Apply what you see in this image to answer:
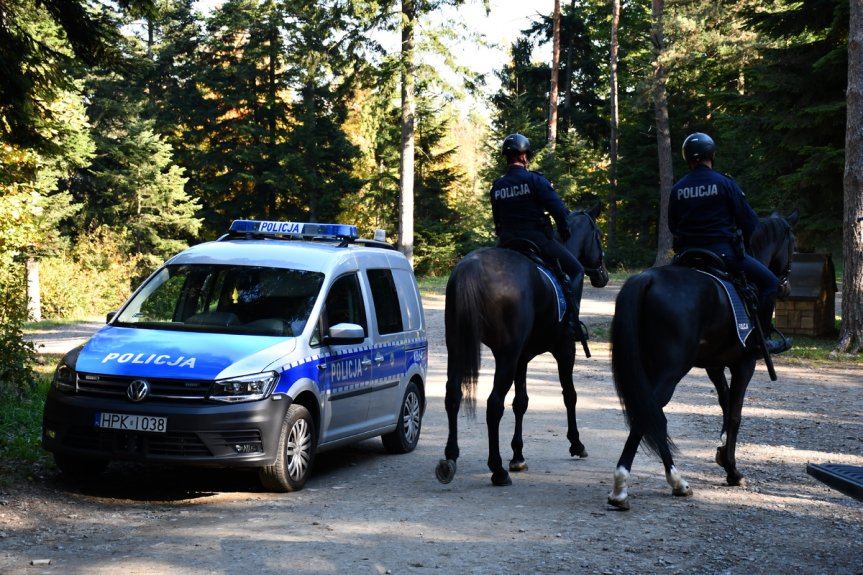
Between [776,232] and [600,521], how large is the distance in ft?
13.6

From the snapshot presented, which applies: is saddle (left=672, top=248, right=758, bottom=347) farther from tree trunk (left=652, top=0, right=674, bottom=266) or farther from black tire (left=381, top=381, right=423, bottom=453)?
tree trunk (left=652, top=0, right=674, bottom=266)

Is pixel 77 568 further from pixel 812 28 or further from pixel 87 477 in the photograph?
pixel 812 28

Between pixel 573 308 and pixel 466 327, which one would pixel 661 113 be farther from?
pixel 466 327

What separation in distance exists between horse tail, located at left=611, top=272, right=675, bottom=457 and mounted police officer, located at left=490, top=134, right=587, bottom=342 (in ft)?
5.11

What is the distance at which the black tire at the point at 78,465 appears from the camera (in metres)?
8.35

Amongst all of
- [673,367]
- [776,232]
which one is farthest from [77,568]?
[776,232]

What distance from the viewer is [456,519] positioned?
7461 mm

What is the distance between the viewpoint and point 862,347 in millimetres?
19344

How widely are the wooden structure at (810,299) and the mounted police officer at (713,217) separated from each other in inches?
543

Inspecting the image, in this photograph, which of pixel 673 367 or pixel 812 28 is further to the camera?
pixel 812 28

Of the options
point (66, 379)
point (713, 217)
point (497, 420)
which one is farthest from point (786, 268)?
point (66, 379)

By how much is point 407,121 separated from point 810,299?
51.8ft

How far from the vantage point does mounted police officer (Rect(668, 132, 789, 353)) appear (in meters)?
8.86

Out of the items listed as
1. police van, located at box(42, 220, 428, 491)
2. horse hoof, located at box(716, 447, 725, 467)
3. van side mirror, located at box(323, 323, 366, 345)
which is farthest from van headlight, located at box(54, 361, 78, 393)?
horse hoof, located at box(716, 447, 725, 467)
